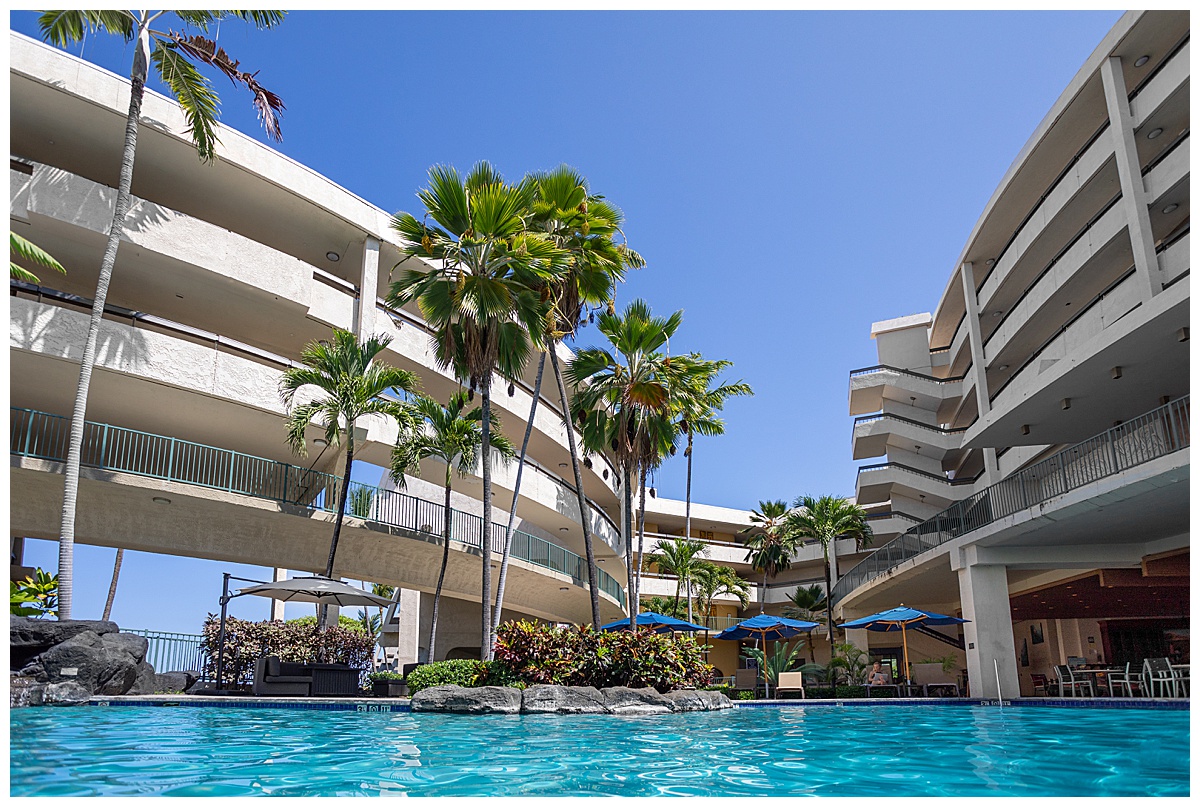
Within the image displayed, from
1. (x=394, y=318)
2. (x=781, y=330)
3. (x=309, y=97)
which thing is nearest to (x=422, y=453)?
(x=394, y=318)

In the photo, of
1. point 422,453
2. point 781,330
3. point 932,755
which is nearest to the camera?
point 932,755

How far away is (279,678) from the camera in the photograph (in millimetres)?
18109

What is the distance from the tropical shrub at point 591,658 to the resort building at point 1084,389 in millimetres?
9122

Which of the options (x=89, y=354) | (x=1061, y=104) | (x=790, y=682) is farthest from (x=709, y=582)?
(x=89, y=354)

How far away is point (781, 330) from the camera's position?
92.9ft

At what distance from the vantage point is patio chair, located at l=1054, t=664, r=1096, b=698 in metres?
22.1

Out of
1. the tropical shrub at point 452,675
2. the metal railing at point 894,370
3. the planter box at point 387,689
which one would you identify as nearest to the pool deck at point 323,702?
the tropical shrub at point 452,675

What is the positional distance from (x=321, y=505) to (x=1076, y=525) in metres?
17.9

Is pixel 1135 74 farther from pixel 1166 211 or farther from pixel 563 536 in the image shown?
pixel 563 536

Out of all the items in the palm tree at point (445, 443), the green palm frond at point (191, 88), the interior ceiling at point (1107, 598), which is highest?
the green palm frond at point (191, 88)

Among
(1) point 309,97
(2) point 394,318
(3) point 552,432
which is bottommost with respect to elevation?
(3) point 552,432

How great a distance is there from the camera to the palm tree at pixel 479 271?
59.5 feet

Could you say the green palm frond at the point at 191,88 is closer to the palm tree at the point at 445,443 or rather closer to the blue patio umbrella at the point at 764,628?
the palm tree at the point at 445,443

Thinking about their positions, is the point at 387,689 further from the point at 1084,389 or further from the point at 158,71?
the point at 1084,389
